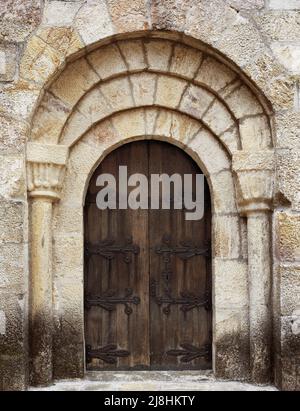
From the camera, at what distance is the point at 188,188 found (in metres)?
4.41

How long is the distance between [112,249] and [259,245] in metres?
1.06

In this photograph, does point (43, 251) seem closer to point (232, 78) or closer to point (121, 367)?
point (121, 367)

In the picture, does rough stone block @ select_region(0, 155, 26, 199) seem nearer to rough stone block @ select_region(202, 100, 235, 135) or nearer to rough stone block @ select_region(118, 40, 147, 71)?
rough stone block @ select_region(118, 40, 147, 71)

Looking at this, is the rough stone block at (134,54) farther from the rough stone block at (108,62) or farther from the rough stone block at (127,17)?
the rough stone block at (127,17)

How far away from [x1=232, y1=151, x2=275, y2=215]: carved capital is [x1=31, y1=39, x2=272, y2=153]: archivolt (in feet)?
0.29

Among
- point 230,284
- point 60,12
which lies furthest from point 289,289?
point 60,12

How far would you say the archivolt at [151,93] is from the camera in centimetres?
415

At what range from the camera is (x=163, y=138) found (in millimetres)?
4328

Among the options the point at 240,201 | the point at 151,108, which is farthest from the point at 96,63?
the point at 240,201

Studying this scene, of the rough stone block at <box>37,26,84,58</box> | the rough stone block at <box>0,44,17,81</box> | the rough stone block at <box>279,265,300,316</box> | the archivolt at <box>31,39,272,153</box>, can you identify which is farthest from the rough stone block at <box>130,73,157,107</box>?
the rough stone block at <box>279,265,300,316</box>

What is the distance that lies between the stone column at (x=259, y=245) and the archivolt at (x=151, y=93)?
0.46ft

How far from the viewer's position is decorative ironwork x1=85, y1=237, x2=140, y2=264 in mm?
4355

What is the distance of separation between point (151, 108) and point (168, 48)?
1.43 feet

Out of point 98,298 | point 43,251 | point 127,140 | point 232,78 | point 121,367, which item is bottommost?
point 121,367
